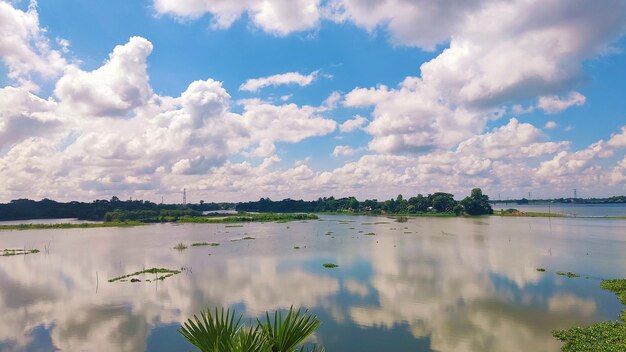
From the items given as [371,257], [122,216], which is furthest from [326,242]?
[122,216]

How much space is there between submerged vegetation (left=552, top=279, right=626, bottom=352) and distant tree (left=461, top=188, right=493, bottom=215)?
516 feet

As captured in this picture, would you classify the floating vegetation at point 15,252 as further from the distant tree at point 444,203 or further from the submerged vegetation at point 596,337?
the distant tree at point 444,203

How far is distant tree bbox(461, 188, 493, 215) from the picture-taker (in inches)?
6821

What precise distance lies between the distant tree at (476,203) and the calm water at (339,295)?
381 ft

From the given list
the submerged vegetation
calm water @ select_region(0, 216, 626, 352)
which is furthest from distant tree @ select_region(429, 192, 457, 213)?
the submerged vegetation

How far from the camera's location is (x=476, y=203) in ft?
568

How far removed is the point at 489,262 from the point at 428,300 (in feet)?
72.8

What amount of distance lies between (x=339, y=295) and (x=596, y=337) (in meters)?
18.3

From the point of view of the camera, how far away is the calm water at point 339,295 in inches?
930

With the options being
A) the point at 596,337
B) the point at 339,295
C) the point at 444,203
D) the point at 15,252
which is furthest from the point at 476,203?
the point at 15,252

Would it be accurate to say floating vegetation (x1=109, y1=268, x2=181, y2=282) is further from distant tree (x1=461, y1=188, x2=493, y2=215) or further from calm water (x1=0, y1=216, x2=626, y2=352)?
distant tree (x1=461, y1=188, x2=493, y2=215)

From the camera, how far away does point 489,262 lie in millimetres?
48688

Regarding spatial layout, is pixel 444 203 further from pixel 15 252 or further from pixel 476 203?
pixel 15 252

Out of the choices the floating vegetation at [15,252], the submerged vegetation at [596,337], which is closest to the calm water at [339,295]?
the submerged vegetation at [596,337]
